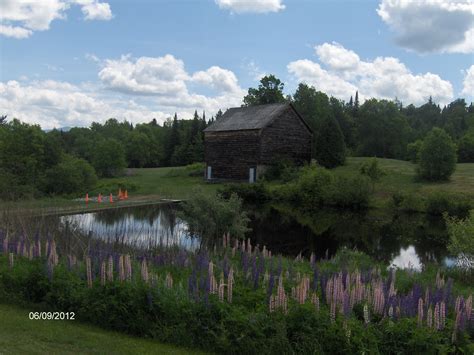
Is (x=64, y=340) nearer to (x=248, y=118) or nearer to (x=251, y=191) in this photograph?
(x=251, y=191)

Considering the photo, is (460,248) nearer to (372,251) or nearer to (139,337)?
(372,251)

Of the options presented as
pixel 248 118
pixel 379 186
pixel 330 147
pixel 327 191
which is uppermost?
pixel 248 118

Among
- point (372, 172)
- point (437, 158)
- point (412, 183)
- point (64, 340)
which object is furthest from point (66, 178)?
point (64, 340)

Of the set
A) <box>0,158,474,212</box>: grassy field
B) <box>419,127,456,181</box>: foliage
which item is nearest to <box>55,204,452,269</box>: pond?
<box>0,158,474,212</box>: grassy field

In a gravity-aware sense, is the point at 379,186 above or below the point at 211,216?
above

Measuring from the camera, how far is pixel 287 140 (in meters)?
49.3

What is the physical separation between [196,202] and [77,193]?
2243 centimetres

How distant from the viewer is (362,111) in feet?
252

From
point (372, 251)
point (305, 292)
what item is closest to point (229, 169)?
point (372, 251)

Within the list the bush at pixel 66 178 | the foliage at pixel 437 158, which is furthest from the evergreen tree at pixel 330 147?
the bush at pixel 66 178

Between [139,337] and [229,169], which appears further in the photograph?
[229,169]

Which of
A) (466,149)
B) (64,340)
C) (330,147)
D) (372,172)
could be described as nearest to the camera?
(64,340)

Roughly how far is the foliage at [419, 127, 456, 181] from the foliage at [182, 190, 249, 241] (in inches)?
1138

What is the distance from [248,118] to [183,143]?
116 ft
